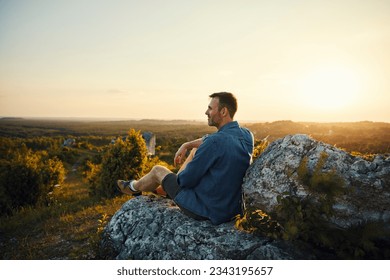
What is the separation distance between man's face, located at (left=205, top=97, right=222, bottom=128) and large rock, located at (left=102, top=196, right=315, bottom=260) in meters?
1.61

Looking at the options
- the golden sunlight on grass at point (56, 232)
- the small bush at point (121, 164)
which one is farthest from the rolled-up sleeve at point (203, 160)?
the small bush at point (121, 164)

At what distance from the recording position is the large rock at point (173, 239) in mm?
3809

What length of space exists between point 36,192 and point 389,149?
395 inches

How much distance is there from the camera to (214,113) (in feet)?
15.1

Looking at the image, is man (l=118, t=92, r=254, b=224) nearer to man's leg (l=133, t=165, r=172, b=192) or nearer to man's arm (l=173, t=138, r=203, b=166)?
man's leg (l=133, t=165, r=172, b=192)

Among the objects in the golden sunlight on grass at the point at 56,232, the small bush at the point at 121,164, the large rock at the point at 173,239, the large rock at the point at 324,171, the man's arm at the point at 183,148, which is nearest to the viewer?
the large rock at the point at 324,171

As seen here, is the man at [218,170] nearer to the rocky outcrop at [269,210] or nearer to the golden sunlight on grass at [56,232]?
the rocky outcrop at [269,210]

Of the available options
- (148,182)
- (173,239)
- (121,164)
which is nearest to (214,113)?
(148,182)

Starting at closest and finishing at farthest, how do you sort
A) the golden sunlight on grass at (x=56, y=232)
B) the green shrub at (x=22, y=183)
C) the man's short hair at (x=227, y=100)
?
1. the man's short hair at (x=227, y=100)
2. the golden sunlight on grass at (x=56, y=232)
3. the green shrub at (x=22, y=183)

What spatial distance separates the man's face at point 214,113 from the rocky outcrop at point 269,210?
0.94 meters

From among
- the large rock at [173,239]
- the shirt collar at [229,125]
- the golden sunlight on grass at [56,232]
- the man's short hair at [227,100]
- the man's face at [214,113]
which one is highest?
the man's short hair at [227,100]

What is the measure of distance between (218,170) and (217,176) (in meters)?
0.09

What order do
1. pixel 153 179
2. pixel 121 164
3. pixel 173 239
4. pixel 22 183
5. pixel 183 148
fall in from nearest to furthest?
pixel 173 239, pixel 153 179, pixel 183 148, pixel 22 183, pixel 121 164

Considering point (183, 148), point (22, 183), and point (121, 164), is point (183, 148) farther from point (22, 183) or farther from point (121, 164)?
point (22, 183)
